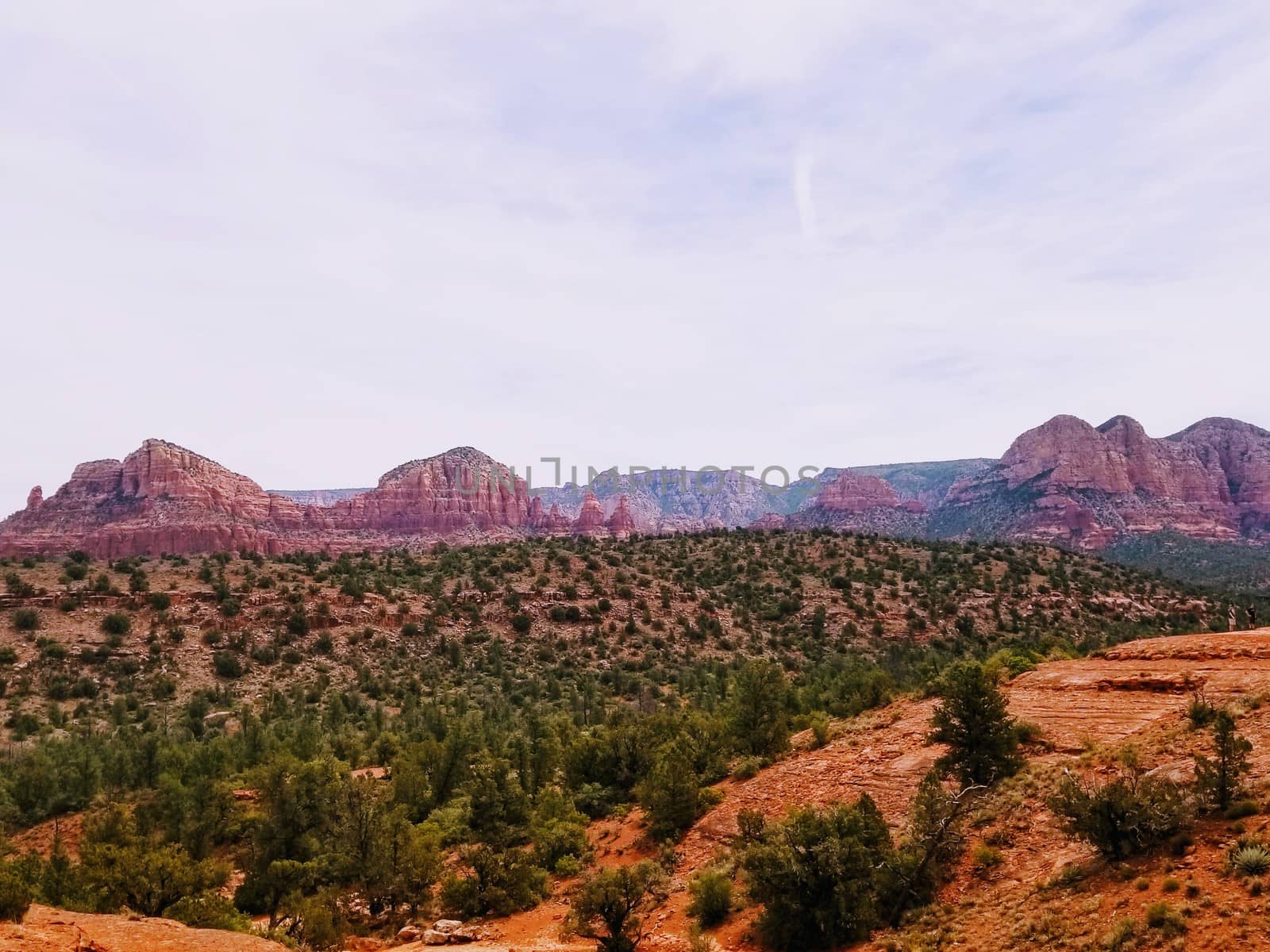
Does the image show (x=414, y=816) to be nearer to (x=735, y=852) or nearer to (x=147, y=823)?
(x=147, y=823)

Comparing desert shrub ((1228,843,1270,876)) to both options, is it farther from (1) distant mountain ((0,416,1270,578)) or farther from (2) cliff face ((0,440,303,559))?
(2) cliff face ((0,440,303,559))

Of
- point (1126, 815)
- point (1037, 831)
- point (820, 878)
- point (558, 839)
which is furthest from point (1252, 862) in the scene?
point (558, 839)

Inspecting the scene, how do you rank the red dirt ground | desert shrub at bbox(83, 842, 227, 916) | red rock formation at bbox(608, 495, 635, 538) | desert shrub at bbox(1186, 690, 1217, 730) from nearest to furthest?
the red dirt ground, desert shrub at bbox(1186, 690, 1217, 730), desert shrub at bbox(83, 842, 227, 916), red rock formation at bbox(608, 495, 635, 538)

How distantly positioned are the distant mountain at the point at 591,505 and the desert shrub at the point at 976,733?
87063 mm

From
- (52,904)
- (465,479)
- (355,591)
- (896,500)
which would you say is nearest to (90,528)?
(465,479)

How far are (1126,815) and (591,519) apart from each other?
158342mm

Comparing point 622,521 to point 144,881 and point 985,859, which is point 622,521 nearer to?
point 144,881

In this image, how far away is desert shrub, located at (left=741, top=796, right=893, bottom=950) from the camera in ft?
42.5

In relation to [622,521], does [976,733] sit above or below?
below

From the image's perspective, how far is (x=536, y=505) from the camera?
17450cm

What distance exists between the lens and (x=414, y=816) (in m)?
25.7

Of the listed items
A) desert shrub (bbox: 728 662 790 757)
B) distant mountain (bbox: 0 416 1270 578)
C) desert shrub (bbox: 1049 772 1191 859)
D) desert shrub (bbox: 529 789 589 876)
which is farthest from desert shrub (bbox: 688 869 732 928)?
distant mountain (bbox: 0 416 1270 578)

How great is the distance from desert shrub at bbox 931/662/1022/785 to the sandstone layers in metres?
116

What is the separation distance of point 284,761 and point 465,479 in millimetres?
137528
